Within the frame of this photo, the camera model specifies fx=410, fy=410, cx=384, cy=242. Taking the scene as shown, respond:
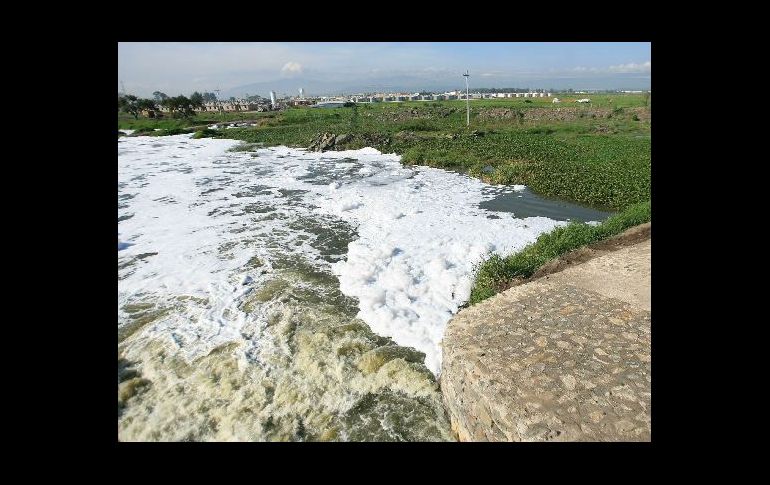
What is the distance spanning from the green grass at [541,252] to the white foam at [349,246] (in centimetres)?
46

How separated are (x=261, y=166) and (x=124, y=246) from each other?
11754 mm

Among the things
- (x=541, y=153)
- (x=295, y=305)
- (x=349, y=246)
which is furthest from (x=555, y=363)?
(x=541, y=153)

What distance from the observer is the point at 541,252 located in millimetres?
8211

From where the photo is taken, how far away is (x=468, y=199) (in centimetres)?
1393

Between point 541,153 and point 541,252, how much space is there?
14.7 metres

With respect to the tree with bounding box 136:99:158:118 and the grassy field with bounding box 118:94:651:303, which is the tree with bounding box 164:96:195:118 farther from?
the grassy field with bounding box 118:94:651:303

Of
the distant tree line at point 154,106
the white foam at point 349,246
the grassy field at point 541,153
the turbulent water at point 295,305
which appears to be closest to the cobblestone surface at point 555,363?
the turbulent water at point 295,305

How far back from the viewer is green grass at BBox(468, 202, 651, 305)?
723 centimetres

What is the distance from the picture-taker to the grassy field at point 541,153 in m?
8.68

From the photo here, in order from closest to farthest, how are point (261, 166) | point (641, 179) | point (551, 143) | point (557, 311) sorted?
point (557, 311) → point (641, 179) → point (261, 166) → point (551, 143)

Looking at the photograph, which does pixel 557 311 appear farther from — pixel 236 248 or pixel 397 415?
pixel 236 248

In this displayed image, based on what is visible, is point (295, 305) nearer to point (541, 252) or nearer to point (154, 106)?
point (541, 252)

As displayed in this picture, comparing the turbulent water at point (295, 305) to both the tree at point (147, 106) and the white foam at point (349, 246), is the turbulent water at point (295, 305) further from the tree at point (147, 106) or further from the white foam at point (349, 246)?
the tree at point (147, 106)

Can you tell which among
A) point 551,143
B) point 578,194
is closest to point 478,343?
point 578,194
